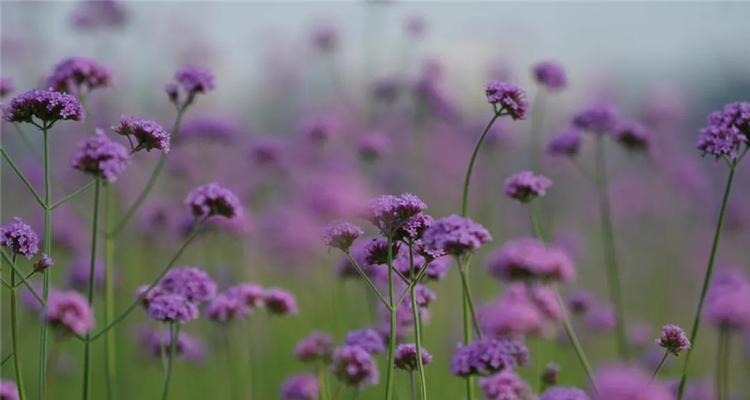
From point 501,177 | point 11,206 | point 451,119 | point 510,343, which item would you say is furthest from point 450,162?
point 510,343

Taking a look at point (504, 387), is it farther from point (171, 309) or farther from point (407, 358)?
point (171, 309)

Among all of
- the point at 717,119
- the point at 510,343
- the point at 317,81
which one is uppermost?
the point at 317,81

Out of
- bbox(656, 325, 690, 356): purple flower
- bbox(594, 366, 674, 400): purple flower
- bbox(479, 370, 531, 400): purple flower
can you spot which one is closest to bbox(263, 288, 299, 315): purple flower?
bbox(479, 370, 531, 400): purple flower

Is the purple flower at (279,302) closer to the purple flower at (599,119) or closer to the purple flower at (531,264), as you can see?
the purple flower at (531,264)

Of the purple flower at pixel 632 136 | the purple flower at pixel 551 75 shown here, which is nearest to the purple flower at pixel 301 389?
the purple flower at pixel 632 136

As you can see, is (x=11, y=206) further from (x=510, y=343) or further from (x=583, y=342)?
(x=510, y=343)
